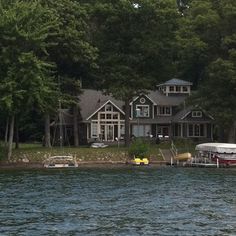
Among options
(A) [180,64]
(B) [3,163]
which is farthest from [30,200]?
(A) [180,64]

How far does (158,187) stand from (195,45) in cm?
4098

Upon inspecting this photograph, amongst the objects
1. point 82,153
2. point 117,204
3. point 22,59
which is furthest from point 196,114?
point 117,204

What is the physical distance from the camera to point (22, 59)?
7562 cm

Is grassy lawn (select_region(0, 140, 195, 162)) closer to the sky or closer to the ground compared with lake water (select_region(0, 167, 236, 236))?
closer to the sky

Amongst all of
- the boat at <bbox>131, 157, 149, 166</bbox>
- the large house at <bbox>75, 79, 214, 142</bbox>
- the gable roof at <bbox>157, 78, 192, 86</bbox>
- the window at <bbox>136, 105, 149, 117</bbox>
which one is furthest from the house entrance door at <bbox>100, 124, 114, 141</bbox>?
the boat at <bbox>131, 157, 149, 166</bbox>

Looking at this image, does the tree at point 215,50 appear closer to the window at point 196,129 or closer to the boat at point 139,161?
the boat at point 139,161

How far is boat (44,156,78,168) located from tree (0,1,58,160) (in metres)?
4.97

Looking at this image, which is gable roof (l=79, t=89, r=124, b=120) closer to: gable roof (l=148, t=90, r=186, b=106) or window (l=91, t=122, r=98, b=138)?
window (l=91, t=122, r=98, b=138)

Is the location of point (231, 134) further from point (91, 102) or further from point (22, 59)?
point (22, 59)

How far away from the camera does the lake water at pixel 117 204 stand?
1237 inches

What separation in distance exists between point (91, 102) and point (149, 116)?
374 inches

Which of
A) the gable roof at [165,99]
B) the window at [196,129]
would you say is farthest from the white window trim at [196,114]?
the gable roof at [165,99]

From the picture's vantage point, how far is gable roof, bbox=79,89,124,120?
103750 mm

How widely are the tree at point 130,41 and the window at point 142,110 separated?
13.2 metres
